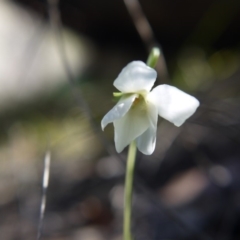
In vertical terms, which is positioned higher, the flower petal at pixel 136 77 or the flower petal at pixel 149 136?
the flower petal at pixel 136 77

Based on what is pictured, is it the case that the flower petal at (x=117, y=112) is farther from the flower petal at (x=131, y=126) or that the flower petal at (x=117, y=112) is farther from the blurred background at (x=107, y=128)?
the blurred background at (x=107, y=128)

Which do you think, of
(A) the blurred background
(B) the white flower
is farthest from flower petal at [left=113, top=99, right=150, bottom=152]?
(A) the blurred background

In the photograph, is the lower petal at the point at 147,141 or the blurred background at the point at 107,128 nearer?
the lower petal at the point at 147,141

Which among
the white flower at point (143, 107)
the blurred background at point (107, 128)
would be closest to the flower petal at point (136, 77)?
the white flower at point (143, 107)

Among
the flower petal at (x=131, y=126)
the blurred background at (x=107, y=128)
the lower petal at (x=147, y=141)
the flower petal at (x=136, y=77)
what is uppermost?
the blurred background at (x=107, y=128)

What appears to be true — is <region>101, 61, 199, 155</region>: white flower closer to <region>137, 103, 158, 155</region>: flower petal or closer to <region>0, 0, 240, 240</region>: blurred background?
<region>137, 103, 158, 155</region>: flower petal

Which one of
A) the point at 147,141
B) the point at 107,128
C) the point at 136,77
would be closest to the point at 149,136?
the point at 147,141

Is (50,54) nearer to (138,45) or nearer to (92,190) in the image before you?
(138,45)
